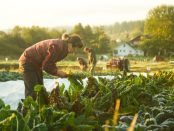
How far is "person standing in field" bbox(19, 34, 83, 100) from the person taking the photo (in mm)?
6953

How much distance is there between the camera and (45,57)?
7.29 m

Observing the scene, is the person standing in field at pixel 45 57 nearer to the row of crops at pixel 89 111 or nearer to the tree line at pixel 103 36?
the row of crops at pixel 89 111

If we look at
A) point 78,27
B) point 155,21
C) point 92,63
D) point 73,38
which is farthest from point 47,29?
point 73,38

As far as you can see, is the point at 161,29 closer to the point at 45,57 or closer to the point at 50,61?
the point at 45,57

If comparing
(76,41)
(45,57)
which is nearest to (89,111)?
(76,41)

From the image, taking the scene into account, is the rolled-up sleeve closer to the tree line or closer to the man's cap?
the man's cap

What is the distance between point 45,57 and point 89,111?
10.6 ft

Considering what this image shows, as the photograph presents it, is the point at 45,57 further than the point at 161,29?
No

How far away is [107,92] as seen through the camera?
5.31 meters

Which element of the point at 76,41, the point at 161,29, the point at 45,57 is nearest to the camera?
the point at 76,41

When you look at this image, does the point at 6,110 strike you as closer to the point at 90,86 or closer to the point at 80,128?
the point at 80,128

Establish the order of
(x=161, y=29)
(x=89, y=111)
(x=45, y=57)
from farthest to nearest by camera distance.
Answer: (x=161, y=29), (x=45, y=57), (x=89, y=111)

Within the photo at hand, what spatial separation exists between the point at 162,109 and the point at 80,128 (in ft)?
4.20

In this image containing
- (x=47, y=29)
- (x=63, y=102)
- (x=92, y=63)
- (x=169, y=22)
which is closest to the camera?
(x=63, y=102)
